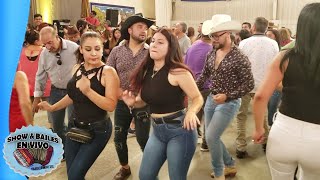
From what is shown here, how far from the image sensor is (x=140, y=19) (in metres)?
3.23

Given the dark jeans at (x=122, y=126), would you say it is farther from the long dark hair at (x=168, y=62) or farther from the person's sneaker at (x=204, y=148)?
the person's sneaker at (x=204, y=148)

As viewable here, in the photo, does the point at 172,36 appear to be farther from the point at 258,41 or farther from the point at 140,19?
the point at 258,41

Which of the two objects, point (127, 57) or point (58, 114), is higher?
point (127, 57)

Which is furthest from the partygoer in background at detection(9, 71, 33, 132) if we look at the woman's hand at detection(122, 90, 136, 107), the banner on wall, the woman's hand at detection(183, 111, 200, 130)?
the banner on wall

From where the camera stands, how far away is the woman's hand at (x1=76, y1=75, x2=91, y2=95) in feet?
7.53

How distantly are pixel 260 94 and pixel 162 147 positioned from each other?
718 millimetres

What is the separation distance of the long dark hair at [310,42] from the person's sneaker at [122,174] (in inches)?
89.8

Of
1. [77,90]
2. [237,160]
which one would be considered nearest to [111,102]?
[77,90]

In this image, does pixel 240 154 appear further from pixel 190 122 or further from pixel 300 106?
pixel 300 106

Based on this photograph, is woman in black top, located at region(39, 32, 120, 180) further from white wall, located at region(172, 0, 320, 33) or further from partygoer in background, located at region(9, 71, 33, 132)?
white wall, located at region(172, 0, 320, 33)

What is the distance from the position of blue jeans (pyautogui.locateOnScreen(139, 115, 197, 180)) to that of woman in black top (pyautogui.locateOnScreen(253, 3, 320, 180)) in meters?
0.55

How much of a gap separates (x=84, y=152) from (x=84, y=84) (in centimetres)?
45

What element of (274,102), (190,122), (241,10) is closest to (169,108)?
(190,122)

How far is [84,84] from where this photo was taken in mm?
2314
